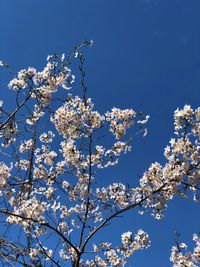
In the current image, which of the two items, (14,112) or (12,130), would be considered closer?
(14,112)

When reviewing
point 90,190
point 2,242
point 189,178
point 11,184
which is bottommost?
point 2,242

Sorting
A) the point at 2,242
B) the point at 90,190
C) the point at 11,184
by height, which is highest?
the point at 90,190

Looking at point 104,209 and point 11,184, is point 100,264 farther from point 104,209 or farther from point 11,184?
point 11,184

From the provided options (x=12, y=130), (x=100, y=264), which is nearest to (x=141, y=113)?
(x=12, y=130)

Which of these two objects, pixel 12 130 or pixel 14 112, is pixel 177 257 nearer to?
pixel 12 130

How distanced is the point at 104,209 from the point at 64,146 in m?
1.46

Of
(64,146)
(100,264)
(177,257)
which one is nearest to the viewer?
(64,146)

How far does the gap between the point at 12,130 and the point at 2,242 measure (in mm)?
2025

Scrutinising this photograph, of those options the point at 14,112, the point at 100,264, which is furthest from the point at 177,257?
the point at 14,112

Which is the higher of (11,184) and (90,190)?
(90,190)

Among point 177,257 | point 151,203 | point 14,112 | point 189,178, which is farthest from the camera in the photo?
point 177,257

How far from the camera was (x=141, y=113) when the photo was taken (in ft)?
24.1

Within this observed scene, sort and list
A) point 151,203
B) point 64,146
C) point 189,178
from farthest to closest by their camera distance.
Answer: point 64,146 → point 151,203 → point 189,178

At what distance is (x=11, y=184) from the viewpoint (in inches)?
246
